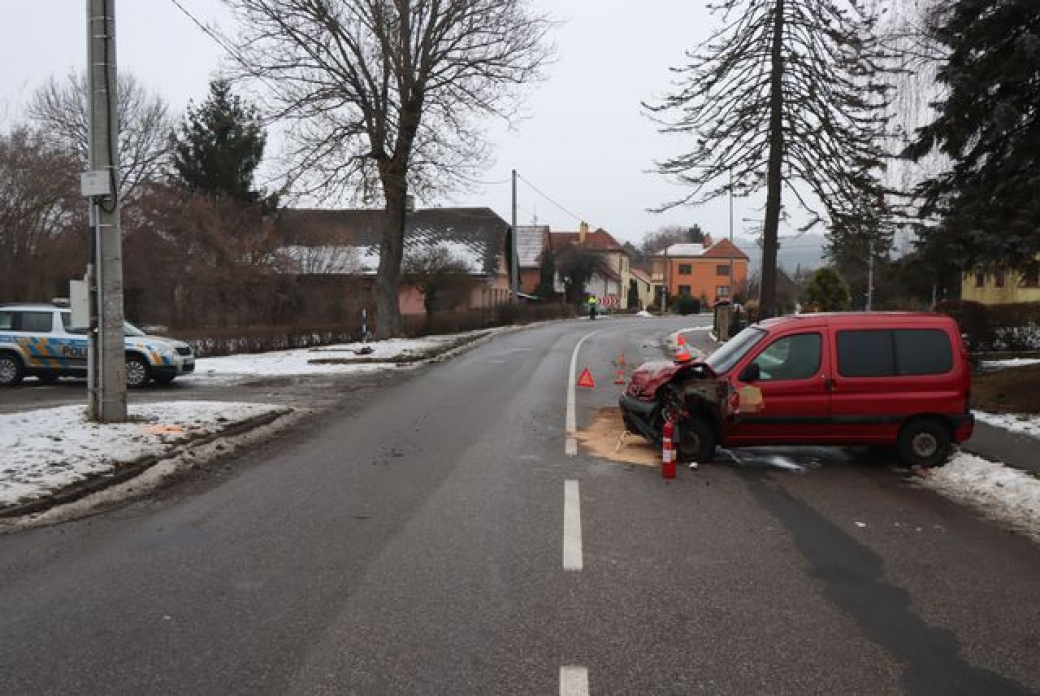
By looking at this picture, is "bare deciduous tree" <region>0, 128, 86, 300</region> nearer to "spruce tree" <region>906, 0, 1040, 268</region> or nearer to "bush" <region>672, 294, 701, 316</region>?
"spruce tree" <region>906, 0, 1040, 268</region>

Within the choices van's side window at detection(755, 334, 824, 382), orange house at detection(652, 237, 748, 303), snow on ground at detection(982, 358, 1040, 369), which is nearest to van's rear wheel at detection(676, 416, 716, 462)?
van's side window at detection(755, 334, 824, 382)

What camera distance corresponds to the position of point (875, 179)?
70.2 feet

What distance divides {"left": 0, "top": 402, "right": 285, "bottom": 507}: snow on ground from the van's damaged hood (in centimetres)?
524

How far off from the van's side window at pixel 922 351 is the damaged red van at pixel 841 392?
11mm

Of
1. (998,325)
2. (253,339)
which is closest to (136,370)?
(253,339)

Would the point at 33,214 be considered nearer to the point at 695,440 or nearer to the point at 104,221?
the point at 104,221

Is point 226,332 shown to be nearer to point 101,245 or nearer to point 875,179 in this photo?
point 101,245

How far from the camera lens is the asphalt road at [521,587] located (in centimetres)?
405

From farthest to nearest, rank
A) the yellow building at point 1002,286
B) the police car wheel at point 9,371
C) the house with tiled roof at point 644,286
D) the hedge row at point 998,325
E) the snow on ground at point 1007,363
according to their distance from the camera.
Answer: the house with tiled roof at point 644,286 < the hedge row at point 998,325 < the snow on ground at point 1007,363 < the police car wheel at point 9,371 < the yellow building at point 1002,286

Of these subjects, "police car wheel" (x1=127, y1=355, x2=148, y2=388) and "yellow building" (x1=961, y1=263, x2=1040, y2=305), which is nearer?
"yellow building" (x1=961, y1=263, x2=1040, y2=305)

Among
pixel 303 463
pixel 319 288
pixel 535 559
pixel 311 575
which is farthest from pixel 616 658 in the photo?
pixel 319 288

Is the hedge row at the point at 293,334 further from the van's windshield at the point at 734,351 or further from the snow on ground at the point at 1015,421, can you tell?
the snow on ground at the point at 1015,421

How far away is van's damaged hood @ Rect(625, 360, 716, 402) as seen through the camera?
9.76m

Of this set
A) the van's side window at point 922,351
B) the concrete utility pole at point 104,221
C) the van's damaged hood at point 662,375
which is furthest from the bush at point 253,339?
the van's side window at point 922,351
